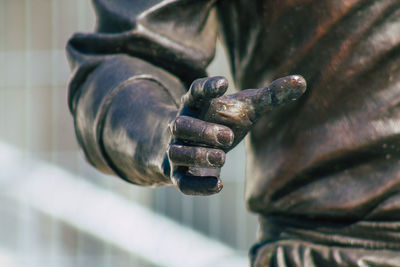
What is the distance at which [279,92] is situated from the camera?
1.04 meters

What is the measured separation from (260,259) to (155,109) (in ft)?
1.01

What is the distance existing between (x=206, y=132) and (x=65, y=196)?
7.47 metres

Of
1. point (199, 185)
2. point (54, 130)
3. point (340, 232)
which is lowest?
point (54, 130)

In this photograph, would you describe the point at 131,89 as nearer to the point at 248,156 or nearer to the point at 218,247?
the point at 248,156

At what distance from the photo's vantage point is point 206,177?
1.08 meters

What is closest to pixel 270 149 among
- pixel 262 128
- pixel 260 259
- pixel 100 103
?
pixel 262 128

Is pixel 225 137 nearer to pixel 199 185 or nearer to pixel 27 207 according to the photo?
pixel 199 185

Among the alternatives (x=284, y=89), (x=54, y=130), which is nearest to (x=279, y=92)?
(x=284, y=89)

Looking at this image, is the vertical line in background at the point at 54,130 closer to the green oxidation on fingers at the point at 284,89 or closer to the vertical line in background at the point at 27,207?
the vertical line in background at the point at 27,207

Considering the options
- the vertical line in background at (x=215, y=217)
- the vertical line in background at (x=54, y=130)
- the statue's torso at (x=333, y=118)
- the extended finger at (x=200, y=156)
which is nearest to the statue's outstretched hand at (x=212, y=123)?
the extended finger at (x=200, y=156)

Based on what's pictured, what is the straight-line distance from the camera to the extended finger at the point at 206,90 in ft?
3.36

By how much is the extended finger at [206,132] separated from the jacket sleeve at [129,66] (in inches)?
9.8

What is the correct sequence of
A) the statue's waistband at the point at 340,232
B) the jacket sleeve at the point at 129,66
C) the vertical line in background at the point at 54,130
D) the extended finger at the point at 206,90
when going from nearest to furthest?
the extended finger at the point at 206,90
the statue's waistband at the point at 340,232
the jacket sleeve at the point at 129,66
the vertical line in background at the point at 54,130

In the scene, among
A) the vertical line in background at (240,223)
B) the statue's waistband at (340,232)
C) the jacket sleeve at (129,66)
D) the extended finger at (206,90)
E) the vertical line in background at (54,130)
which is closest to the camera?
the extended finger at (206,90)
